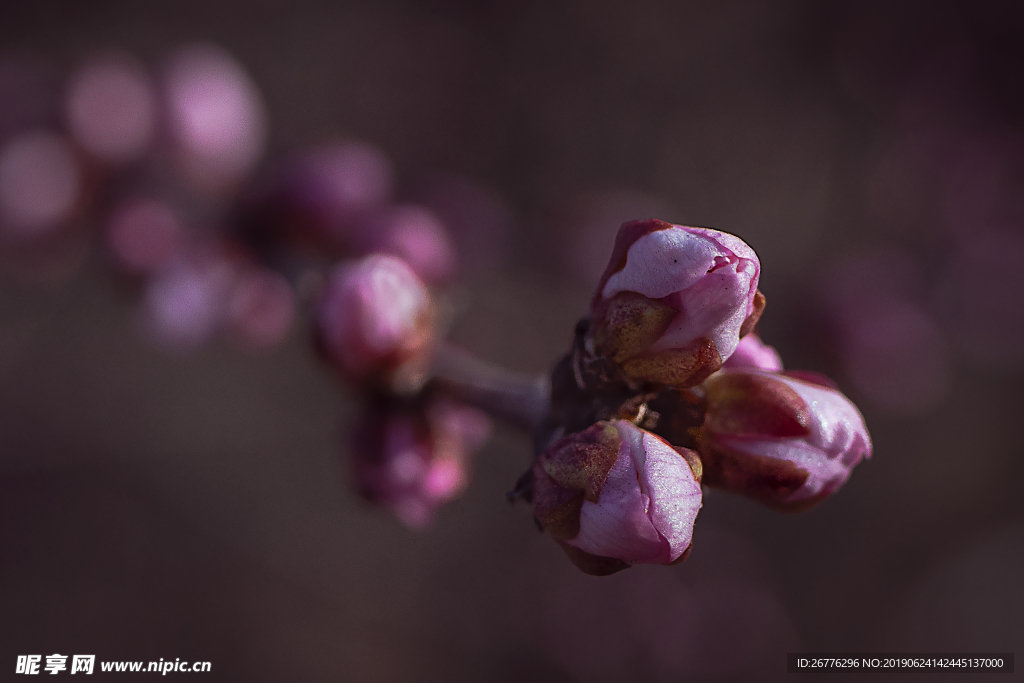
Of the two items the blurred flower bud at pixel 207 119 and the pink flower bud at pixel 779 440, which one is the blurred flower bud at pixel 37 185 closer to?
the blurred flower bud at pixel 207 119

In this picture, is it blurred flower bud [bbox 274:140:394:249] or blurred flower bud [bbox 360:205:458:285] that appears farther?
blurred flower bud [bbox 274:140:394:249]

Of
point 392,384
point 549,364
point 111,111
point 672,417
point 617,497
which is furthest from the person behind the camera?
point 549,364

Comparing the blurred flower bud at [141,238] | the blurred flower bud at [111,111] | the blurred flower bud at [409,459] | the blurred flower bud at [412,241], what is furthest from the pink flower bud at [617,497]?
the blurred flower bud at [111,111]

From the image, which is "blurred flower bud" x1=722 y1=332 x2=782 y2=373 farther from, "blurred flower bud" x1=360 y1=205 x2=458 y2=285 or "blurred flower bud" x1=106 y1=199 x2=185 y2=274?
"blurred flower bud" x1=106 y1=199 x2=185 y2=274

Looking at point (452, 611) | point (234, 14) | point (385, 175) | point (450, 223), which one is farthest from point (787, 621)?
point (234, 14)

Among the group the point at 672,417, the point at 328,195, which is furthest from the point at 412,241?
the point at 672,417

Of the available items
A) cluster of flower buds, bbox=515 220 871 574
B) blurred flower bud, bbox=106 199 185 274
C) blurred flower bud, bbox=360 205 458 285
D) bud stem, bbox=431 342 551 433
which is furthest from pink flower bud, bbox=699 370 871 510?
blurred flower bud, bbox=106 199 185 274

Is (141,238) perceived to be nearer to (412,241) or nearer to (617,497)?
(412,241)
